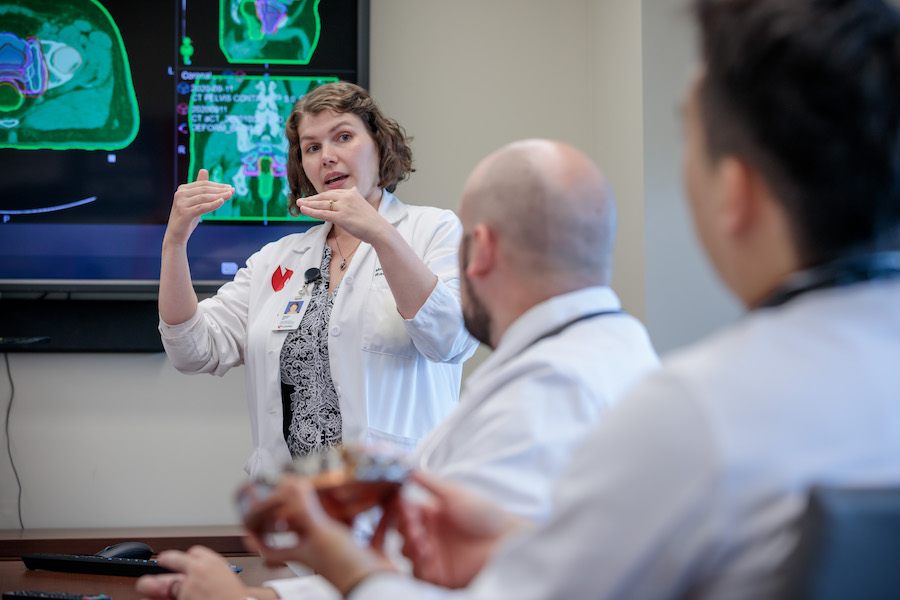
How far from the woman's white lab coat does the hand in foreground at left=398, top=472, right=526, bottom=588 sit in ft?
3.51

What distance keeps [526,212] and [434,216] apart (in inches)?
41.2

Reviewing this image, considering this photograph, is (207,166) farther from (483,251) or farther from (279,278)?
(483,251)

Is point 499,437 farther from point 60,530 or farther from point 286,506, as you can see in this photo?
point 60,530

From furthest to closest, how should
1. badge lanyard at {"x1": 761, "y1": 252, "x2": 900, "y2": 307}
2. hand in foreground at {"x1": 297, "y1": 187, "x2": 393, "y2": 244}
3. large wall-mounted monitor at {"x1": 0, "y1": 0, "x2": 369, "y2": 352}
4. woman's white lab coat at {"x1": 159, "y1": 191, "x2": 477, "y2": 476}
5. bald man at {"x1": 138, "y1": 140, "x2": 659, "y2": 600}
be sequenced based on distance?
large wall-mounted monitor at {"x1": 0, "y1": 0, "x2": 369, "y2": 352}
woman's white lab coat at {"x1": 159, "y1": 191, "x2": 477, "y2": 476}
hand in foreground at {"x1": 297, "y1": 187, "x2": 393, "y2": 244}
bald man at {"x1": 138, "y1": 140, "x2": 659, "y2": 600}
badge lanyard at {"x1": 761, "y1": 252, "x2": 900, "y2": 307}

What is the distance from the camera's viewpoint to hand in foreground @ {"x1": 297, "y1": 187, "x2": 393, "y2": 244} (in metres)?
1.99

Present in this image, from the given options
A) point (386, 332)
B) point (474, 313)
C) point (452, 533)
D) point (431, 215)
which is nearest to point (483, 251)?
point (474, 313)

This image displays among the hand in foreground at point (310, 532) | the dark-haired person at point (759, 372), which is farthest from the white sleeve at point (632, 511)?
the hand in foreground at point (310, 532)

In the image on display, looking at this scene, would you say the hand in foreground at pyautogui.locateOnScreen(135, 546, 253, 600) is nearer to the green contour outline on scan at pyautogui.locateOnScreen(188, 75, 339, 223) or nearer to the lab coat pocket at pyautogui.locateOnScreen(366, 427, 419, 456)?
the lab coat pocket at pyautogui.locateOnScreen(366, 427, 419, 456)

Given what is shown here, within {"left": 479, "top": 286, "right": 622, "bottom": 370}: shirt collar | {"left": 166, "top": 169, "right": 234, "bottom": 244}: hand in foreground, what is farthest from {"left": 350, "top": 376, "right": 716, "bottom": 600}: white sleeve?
{"left": 166, "top": 169, "right": 234, "bottom": 244}: hand in foreground

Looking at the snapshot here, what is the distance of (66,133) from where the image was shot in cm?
292

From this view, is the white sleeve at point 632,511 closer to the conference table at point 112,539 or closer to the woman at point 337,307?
the woman at point 337,307

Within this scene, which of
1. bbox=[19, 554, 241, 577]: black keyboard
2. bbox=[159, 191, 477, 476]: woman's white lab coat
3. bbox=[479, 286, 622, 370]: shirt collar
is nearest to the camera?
bbox=[479, 286, 622, 370]: shirt collar

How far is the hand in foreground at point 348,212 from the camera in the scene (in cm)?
199

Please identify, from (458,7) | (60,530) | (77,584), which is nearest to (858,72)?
(77,584)
